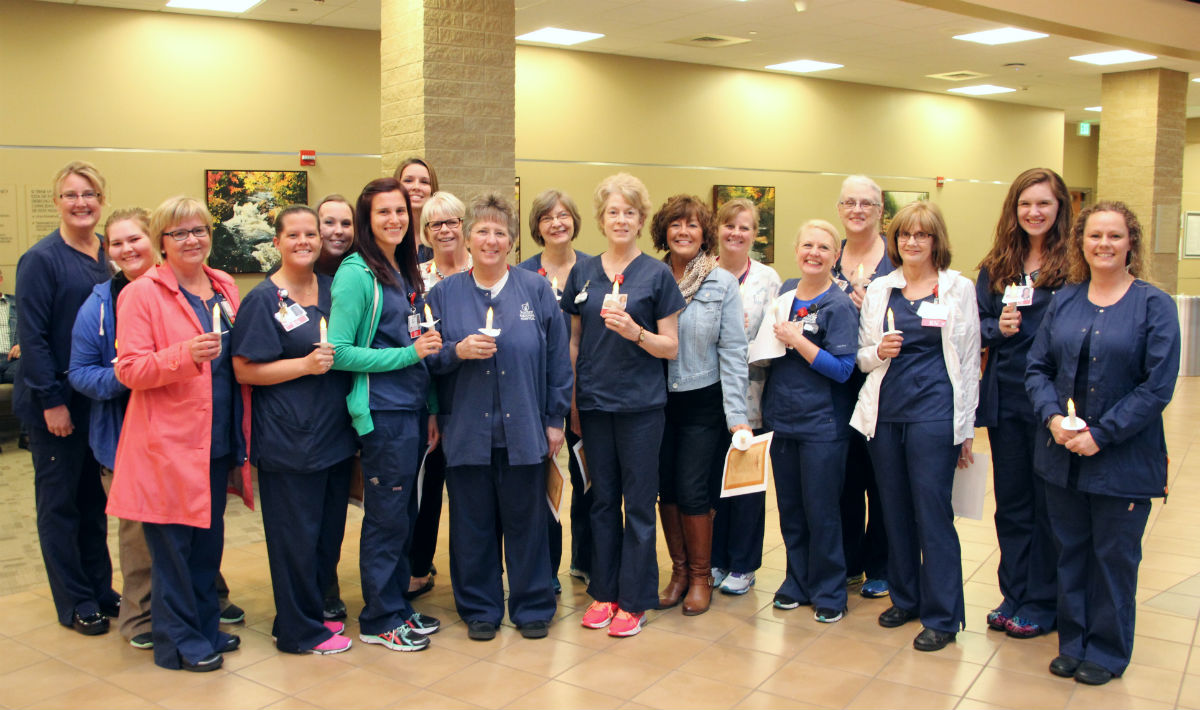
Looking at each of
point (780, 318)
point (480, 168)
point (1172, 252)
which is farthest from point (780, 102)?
point (780, 318)

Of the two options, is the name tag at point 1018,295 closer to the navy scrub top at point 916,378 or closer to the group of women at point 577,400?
the group of women at point 577,400

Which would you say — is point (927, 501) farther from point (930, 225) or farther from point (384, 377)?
point (384, 377)

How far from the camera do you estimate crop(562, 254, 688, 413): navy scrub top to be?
4008 millimetres

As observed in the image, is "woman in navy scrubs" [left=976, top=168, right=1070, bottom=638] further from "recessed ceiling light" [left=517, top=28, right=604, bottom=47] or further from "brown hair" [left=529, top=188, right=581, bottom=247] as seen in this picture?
"recessed ceiling light" [left=517, top=28, right=604, bottom=47]

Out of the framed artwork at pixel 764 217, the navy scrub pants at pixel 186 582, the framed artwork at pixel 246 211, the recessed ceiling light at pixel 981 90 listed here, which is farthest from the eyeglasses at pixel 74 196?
the recessed ceiling light at pixel 981 90

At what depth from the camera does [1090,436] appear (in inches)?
138

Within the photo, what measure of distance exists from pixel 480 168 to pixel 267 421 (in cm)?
338

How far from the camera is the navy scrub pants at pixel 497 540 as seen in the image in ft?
13.3

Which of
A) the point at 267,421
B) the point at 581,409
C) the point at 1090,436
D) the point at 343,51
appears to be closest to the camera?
the point at 1090,436

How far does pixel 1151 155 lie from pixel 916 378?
38.1 ft

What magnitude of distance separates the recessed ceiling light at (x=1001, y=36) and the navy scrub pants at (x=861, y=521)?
27.9 ft

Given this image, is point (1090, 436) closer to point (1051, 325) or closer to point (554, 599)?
point (1051, 325)

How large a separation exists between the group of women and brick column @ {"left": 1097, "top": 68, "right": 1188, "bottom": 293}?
432 inches

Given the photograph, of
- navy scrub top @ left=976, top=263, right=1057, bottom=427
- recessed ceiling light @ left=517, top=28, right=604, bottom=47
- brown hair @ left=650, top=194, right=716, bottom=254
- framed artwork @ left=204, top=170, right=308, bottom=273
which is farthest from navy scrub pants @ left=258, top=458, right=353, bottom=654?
recessed ceiling light @ left=517, top=28, right=604, bottom=47
